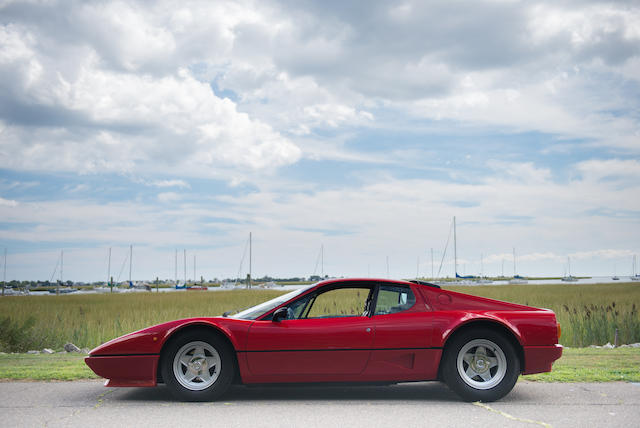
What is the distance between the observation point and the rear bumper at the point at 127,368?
631cm

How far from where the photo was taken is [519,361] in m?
6.54

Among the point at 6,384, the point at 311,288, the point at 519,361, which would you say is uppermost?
the point at 311,288

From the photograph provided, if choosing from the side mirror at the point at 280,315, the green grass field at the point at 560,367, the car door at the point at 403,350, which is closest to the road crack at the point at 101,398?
the green grass field at the point at 560,367

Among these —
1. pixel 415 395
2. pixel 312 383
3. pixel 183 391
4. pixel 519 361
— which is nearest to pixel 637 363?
pixel 519 361

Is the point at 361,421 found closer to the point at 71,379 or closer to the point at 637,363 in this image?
the point at 71,379

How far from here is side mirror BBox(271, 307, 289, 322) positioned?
6227mm

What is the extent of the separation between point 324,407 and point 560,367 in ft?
14.2

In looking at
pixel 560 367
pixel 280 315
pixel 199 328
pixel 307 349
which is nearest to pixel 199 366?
pixel 199 328

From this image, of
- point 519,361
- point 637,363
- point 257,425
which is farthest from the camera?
point 637,363

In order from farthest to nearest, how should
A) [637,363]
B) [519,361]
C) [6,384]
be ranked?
[637,363], [6,384], [519,361]

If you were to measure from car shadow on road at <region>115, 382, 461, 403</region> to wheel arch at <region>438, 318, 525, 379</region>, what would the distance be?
53 cm

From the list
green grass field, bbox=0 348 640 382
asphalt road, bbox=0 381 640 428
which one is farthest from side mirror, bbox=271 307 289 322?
green grass field, bbox=0 348 640 382

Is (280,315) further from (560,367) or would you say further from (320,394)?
(560,367)

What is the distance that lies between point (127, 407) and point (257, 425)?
1.65 m
